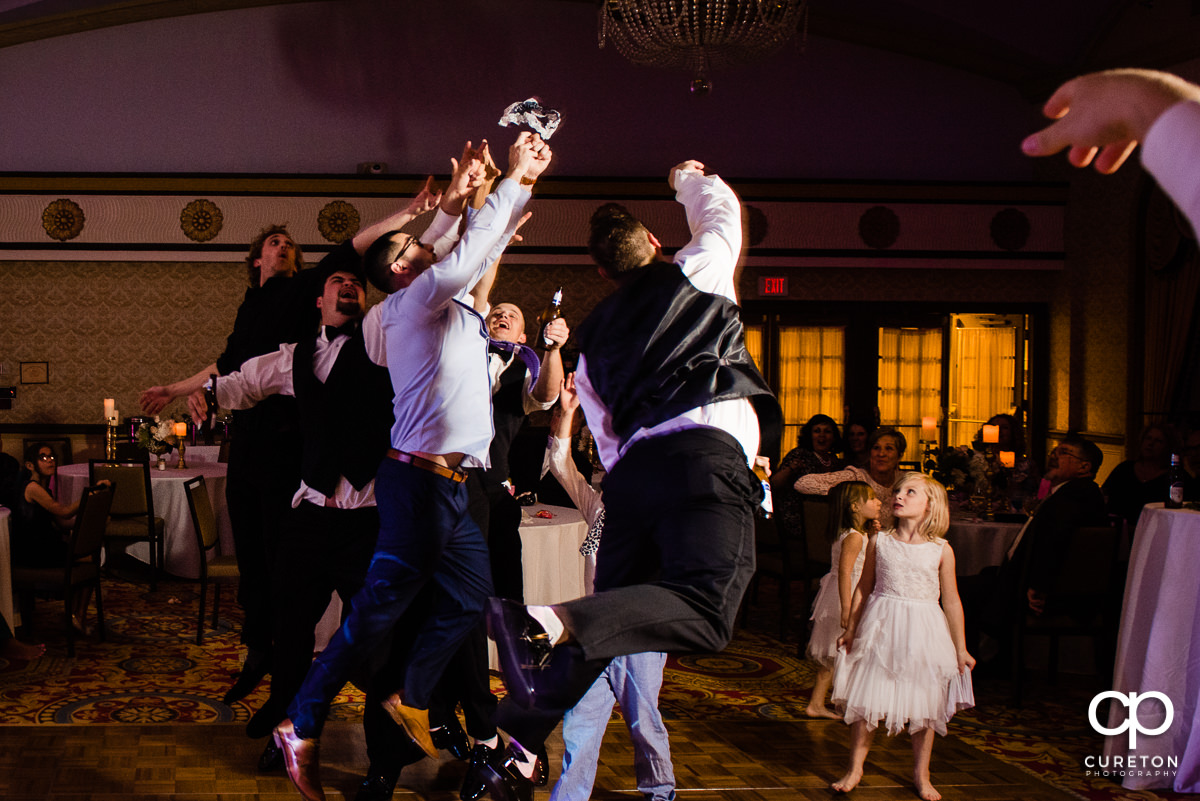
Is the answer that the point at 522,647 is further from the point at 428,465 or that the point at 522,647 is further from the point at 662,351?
the point at 428,465

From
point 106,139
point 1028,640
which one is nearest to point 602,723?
point 1028,640

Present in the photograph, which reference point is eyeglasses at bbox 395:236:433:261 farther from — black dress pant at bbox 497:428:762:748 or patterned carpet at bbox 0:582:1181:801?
patterned carpet at bbox 0:582:1181:801

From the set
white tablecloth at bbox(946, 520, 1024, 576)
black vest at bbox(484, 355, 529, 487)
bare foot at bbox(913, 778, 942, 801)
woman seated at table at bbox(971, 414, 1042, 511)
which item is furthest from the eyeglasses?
woman seated at table at bbox(971, 414, 1042, 511)

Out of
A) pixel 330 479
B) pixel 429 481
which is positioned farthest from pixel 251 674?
pixel 429 481

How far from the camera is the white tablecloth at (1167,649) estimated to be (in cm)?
354

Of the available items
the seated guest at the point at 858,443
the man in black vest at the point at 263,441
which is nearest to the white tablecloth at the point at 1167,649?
the man in black vest at the point at 263,441

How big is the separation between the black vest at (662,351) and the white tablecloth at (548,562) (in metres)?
2.20

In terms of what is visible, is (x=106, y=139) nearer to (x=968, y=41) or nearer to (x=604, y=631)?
(x=968, y=41)

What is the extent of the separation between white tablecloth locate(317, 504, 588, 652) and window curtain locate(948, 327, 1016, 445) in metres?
6.65

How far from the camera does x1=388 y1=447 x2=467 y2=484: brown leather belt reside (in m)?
2.98

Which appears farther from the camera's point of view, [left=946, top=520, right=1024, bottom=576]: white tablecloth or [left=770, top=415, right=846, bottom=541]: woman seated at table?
[left=770, top=415, right=846, bottom=541]: woman seated at table

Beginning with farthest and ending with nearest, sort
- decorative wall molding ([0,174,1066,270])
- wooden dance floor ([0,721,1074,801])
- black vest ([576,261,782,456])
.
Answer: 1. decorative wall molding ([0,174,1066,270])
2. wooden dance floor ([0,721,1074,801])
3. black vest ([576,261,782,456])

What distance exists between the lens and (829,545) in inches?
213

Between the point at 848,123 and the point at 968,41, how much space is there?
4.36ft
